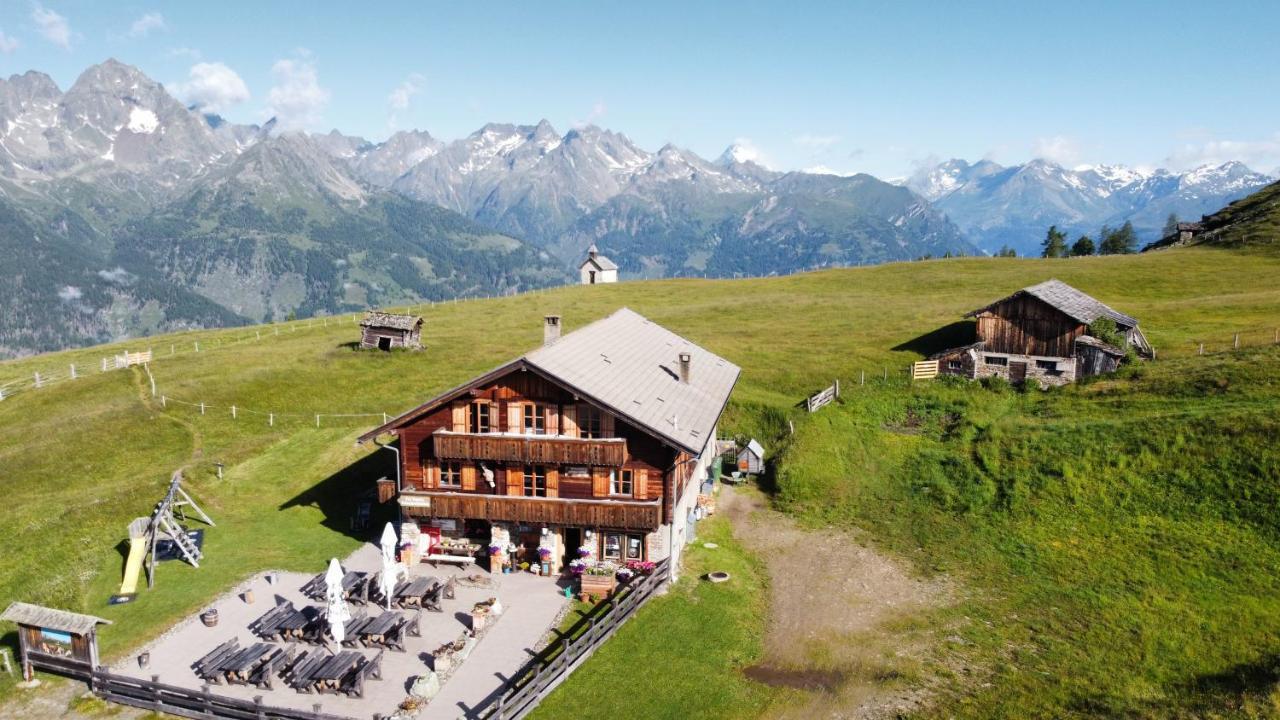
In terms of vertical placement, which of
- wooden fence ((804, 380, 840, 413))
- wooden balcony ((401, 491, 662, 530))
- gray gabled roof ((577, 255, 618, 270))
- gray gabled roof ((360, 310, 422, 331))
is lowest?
Result: wooden balcony ((401, 491, 662, 530))

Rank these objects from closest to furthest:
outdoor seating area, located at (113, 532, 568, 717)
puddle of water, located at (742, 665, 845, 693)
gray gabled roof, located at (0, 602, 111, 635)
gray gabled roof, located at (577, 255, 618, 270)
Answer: outdoor seating area, located at (113, 532, 568, 717) < gray gabled roof, located at (0, 602, 111, 635) < puddle of water, located at (742, 665, 845, 693) < gray gabled roof, located at (577, 255, 618, 270)

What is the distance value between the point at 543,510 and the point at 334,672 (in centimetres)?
1161

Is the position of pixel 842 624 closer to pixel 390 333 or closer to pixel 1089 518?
pixel 1089 518

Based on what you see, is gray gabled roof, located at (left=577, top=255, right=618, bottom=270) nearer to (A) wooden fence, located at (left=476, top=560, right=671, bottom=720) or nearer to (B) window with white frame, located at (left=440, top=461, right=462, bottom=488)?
(B) window with white frame, located at (left=440, top=461, right=462, bottom=488)

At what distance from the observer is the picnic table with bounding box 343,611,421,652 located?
31.0m

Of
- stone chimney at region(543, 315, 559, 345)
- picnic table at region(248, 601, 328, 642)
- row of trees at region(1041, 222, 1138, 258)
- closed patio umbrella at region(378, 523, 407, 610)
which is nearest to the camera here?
picnic table at region(248, 601, 328, 642)

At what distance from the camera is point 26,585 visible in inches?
1470

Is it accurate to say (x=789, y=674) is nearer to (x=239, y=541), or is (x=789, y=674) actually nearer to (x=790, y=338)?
(x=239, y=541)

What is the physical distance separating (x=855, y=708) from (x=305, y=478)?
1468 inches

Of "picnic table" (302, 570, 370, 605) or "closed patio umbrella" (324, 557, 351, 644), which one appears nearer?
"closed patio umbrella" (324, 557, 351, 644)

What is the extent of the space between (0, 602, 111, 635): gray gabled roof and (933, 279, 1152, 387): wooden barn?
56702 mm

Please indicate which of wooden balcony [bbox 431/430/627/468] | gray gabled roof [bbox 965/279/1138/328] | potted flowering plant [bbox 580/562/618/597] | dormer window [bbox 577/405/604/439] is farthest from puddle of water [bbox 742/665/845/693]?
gray gabled roof [bbox 965/279/1138/328]

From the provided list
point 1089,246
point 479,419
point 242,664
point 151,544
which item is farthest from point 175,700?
point 1089,246

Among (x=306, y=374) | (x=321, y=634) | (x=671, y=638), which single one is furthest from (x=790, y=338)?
(x=321, y=634)
